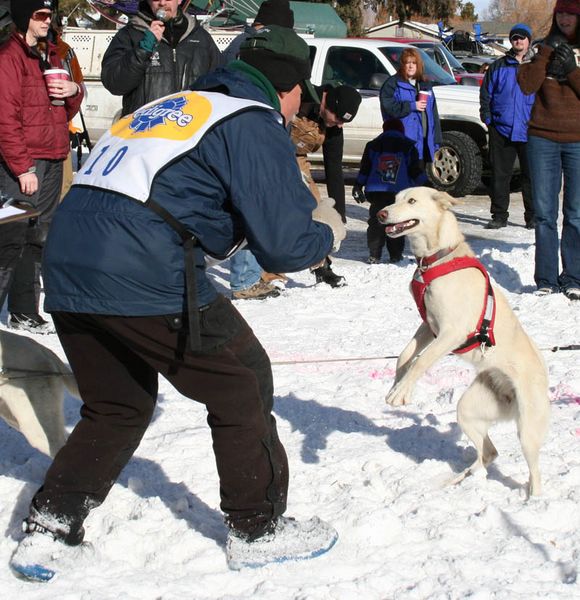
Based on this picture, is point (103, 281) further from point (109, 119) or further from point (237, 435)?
point (109, 119)

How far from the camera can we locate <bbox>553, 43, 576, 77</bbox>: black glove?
21.3 ft

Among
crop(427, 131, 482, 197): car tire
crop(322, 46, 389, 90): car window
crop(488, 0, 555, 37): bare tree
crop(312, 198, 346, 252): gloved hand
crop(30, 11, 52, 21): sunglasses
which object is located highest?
crop(30, 11, 52, 21): sunglasses

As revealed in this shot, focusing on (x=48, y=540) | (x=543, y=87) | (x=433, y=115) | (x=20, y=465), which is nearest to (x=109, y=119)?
(x=433, y=115)

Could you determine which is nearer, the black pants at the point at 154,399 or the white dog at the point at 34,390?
the black pants at the point at 154,399

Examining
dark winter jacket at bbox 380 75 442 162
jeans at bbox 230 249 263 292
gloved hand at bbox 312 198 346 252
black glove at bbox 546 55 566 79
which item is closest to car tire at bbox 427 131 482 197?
dark winter jacket at bbox 380 75 442 162

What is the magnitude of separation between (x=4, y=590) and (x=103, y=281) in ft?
3.49

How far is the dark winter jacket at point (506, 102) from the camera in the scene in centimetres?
980

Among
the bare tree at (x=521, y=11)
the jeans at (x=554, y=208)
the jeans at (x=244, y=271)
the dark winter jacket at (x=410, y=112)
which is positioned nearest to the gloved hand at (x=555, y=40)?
the jeans at (x=554, y=208)

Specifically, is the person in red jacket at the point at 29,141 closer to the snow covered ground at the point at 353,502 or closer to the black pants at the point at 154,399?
the snow covered ground at the point at 353,502

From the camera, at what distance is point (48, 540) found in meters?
2.99

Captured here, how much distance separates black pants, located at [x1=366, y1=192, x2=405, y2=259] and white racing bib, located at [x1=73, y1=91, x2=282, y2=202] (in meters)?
5.33

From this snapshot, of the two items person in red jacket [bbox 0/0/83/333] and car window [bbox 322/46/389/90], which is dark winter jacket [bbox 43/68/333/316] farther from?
car window [bbox 322/46/389/90]

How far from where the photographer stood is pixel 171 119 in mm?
2715

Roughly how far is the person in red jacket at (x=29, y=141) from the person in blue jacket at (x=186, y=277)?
232 cm
